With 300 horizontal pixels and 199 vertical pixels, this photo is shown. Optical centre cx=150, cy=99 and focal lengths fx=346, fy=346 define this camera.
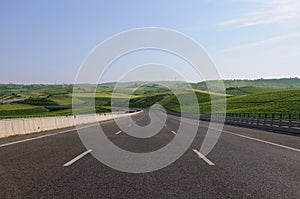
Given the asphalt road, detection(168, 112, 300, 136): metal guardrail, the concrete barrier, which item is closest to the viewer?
the asphalt road

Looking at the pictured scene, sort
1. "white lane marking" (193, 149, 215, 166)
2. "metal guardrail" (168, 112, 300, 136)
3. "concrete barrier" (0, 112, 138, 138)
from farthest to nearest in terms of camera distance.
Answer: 1. "metal guardrail" (168, 112, 300, 136)
2. "concrete barrier" (0, 112, 138, 138)
3. "white lane marking" (193, 149, 215, 166)

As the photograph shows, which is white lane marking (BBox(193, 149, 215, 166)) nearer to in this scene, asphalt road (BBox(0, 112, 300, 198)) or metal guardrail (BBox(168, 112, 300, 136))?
asphalt road (BBox(0, 112, 300, 198))

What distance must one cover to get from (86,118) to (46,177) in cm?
2792

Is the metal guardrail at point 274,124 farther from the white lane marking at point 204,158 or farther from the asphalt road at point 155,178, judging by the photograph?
the asphalt road at point 155,178

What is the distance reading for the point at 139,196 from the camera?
5367 mm

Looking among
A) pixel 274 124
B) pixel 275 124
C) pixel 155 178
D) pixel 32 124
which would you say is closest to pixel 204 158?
pixel 155 178

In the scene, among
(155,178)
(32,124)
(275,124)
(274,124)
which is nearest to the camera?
(155,178)

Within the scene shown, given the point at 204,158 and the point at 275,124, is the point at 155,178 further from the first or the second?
the point at 275,124

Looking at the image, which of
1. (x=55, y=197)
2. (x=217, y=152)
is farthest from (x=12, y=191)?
(x=217, y=152)

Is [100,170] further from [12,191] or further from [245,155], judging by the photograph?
[245,155]

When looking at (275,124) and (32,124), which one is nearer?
(32,124)

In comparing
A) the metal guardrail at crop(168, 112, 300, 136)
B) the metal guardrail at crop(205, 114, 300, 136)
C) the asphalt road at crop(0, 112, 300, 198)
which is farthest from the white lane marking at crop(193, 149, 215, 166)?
the metal guardrail at crop(205, 114, 300, 136)

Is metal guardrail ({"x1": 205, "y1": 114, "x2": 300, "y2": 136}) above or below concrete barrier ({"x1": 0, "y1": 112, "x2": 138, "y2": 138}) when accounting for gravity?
below

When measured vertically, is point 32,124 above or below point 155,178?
above
